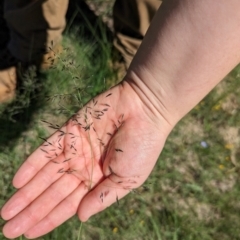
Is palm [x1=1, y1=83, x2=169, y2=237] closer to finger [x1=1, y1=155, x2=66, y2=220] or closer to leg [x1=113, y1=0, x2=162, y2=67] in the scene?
A: finger [x1=1, y1=155, x2=66, y2=220]

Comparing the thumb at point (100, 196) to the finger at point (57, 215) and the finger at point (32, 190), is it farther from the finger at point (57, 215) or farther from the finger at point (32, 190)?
the finger at point (32, 190)

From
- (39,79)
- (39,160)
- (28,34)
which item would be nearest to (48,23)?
(28,34)

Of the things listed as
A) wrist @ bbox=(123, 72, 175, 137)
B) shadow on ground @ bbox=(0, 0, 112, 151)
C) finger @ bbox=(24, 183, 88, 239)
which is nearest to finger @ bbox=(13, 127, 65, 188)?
finger @ bbox=(24, 183, 88, 239)

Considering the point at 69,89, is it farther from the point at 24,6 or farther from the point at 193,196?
the point at 193,196

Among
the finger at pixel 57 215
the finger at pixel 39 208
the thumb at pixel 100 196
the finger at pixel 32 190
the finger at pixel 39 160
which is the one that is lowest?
the thumb at pixel 100 196

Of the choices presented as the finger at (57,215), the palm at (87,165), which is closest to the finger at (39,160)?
the palm at (87,165)

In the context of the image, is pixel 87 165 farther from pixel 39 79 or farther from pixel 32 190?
pixel 39 79
